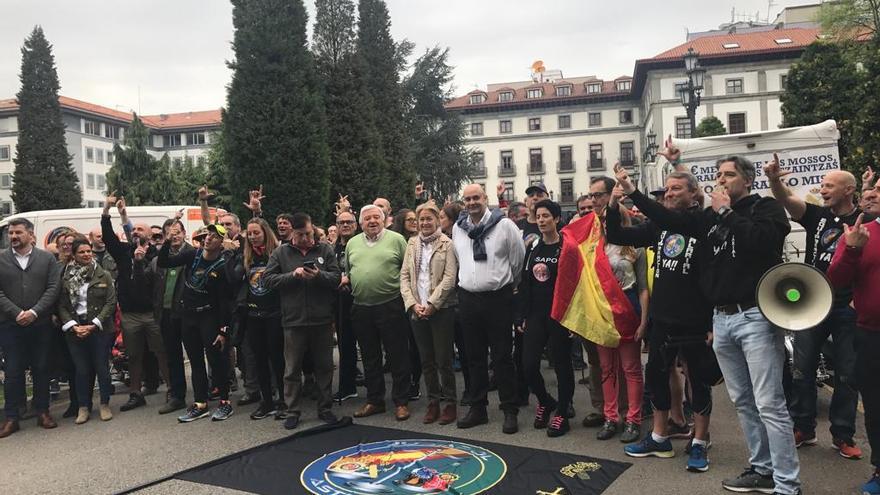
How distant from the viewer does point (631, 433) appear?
534cm

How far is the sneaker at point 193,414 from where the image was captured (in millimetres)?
6561

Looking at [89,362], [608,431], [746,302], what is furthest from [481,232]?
[89,362]

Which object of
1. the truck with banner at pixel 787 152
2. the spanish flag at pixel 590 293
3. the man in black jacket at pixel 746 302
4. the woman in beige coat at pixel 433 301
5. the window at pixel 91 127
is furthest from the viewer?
the window at pixel 91 127

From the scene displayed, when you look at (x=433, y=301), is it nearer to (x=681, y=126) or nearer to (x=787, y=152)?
(x=787, y=152)

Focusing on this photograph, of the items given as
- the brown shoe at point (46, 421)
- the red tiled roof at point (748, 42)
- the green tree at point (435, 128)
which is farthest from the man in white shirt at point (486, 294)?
the red tiled roof at point (748, 42)

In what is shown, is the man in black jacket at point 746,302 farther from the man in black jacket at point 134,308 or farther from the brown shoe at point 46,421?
the brown shoe at point 46,421

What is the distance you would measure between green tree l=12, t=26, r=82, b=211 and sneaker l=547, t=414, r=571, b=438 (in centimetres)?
4663

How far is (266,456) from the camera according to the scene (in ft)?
17.3

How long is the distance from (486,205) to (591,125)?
65636 millimetres

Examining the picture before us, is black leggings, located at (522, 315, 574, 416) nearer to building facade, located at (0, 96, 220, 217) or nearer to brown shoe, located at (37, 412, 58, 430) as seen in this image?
brown shoe, located at (37, 412, 58, 430)

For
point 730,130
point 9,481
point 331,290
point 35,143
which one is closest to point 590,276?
point 331,290

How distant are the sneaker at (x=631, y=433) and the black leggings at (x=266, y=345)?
11.1ft

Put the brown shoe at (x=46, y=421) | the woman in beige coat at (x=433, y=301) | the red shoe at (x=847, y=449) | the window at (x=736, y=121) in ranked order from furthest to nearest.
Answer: the window at (x=736, y=121) < the brown shoe at (x=46, y=421) < the woman in beige coat at (x=433, y=301) < the red shoe at (x=847, y=449)

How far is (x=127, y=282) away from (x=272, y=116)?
12.3 m
